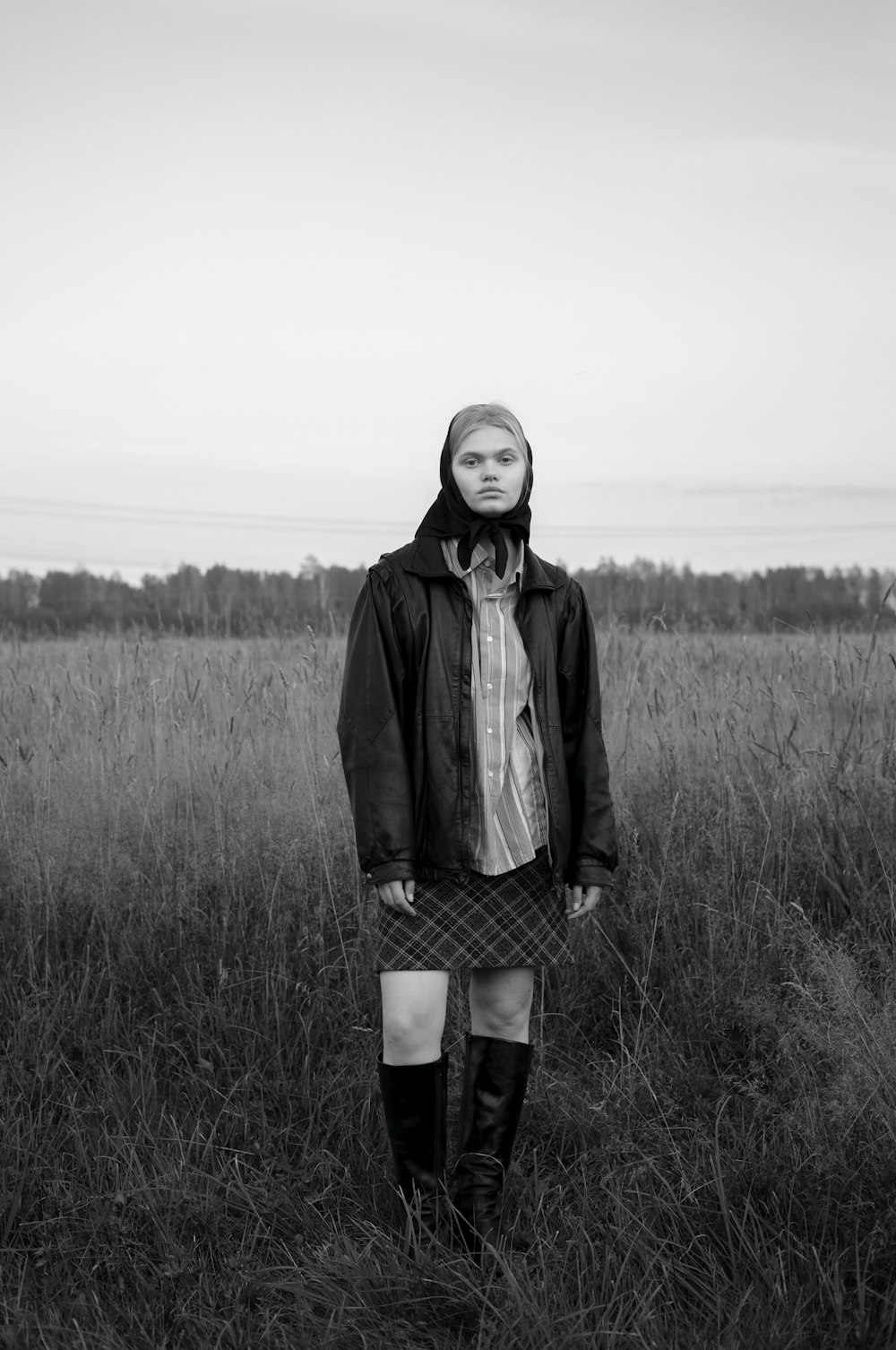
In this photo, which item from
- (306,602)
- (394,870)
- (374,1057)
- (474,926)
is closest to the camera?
(394,870)

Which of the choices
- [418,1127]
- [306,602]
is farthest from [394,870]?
[306,602]

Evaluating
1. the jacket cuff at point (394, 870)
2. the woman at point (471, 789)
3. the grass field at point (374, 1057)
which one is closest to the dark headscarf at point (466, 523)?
the woman at point (471, 789)

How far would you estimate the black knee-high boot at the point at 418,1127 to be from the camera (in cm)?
254

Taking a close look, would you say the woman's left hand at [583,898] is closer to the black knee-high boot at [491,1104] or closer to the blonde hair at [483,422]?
the black knee-high boot at [491,1104]

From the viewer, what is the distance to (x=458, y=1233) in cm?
251

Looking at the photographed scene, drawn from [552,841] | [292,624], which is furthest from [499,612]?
[292,624]

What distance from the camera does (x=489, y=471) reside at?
2.57 m

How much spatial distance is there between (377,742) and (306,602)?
357 inches

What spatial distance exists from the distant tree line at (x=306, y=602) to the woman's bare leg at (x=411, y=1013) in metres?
2.30

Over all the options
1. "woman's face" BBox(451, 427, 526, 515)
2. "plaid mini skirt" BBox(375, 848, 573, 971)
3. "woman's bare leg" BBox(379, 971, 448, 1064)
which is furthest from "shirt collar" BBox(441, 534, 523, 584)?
"woman's bare leg" BBox(379, 971, 448, 1064)

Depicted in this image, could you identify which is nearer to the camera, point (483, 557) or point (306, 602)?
point (483, 557)

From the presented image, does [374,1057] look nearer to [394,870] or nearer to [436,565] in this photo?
[394,870]

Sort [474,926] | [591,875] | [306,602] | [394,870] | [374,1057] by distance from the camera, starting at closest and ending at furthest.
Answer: [394,870] → [474,926] → [591,875] → [374,1057] → [306,602]

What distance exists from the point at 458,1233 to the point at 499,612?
1418 millimetres
